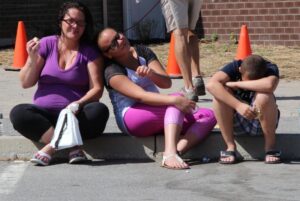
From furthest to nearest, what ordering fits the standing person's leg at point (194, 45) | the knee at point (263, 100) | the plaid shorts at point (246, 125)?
the standing person's leg at point (194, 45) → the plaid shorts at point (246, 125) → the knee at point (263, 100)

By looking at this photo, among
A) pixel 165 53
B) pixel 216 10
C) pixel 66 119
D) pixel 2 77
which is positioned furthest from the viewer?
pixel 216 10

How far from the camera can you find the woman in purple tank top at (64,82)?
636 centimetres

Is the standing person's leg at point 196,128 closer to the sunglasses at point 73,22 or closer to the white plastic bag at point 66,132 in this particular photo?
the white plastic bag at point 66,132

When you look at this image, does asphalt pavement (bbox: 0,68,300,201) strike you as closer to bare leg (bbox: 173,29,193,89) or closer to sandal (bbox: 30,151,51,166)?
sandal (bbox: 30,151,51,166)

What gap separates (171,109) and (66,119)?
31.2 inches

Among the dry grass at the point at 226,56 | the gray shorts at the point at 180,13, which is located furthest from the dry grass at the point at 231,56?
the gray shorts at the point at 180,13

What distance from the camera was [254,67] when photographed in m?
6.17

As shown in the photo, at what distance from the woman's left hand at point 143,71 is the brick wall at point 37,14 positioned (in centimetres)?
974

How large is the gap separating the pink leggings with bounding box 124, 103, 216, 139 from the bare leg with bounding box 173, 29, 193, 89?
1656mm

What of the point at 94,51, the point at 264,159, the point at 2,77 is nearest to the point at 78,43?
the point at 94,51

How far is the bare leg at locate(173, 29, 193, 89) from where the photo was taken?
8.19 meters

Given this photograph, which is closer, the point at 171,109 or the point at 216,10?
the point at 171,109

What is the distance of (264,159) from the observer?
6.48 metres

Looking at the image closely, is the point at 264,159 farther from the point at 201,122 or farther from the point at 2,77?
A: the point at 2,77
